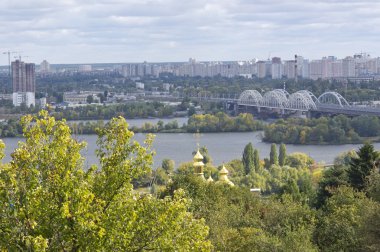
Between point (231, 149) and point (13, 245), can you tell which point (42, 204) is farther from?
point (231, 149)

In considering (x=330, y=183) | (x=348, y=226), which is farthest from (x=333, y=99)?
(x=348, y=226)

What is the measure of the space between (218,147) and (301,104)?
28.7 ft

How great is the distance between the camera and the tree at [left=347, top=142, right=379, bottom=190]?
21.1 ft

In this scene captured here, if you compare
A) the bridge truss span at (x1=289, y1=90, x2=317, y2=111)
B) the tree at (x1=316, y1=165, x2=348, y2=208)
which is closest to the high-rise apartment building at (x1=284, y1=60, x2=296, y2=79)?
the bridge truss span at (x1=289, y1=90, x2=317, y2=111)

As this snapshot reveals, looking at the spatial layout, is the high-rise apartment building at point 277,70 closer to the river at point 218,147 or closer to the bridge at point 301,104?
the bridge at point 301,104

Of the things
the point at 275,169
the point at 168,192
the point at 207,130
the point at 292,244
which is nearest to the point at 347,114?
the point at 207,130

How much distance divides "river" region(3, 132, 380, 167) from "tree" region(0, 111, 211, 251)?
37.5 feet

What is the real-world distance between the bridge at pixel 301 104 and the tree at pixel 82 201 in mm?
19967

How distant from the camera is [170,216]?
2.41 meters

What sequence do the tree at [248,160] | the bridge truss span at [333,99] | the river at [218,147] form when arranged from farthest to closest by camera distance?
1. the bridge truss span at [333,99]
2. the river at [218,147]
3. the tree at [248,160]

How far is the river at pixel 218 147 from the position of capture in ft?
51.5

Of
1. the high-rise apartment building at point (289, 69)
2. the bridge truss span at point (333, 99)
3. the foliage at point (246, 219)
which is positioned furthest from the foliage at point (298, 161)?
the high-rise apartment building at point (289, 69)

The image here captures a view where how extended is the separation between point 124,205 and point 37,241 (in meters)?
0.38

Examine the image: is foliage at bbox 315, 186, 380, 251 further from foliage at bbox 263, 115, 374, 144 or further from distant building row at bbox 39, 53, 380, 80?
distant building row at bbox 39, 53, 380, 80
